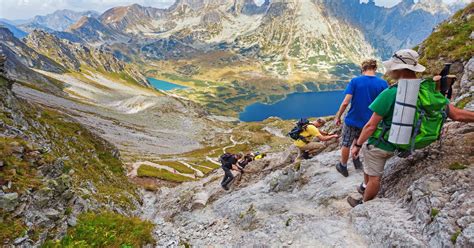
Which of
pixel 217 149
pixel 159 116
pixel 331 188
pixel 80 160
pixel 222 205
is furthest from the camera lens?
pixel 159 116

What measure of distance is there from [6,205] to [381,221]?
1333cm

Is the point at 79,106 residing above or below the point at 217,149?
above

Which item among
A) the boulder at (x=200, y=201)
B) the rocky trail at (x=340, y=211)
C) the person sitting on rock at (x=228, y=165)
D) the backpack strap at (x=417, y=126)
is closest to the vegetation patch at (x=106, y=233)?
the rocky trail at (x=340, y=211)

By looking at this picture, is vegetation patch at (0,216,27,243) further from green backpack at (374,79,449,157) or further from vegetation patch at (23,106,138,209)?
green backpack at (374,79,449,157)

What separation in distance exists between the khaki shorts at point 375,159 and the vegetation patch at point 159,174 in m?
56.0

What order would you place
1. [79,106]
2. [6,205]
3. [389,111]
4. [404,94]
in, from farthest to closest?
1. [79,106]
2. [6,205]
3. [389,111]
4. [404,94]

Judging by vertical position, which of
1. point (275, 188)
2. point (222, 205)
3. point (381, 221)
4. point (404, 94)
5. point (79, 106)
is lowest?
point (79, 106)

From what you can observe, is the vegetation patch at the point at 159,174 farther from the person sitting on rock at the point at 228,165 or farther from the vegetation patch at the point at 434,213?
the vegetation patch at the point at 434,213

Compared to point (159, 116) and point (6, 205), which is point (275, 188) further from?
point (159, 116)

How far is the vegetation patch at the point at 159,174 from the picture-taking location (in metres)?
63.0

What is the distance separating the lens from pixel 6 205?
11891 mm

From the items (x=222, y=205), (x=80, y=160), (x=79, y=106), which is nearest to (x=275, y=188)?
(x=222, y=205)

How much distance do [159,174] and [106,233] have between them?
53.2 m

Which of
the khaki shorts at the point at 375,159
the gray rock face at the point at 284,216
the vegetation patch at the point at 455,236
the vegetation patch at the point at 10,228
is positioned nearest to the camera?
the vegetation patch at the point at 455,236
